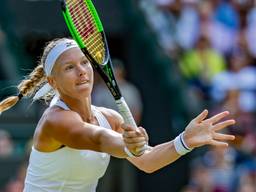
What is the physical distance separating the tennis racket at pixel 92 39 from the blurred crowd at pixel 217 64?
4163 millimetres

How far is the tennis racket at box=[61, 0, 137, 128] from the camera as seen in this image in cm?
462

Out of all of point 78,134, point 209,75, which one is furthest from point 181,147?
point 209,75

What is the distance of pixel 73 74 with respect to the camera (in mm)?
4961

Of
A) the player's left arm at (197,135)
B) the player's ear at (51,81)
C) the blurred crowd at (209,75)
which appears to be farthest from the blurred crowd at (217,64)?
the player's left arm at (197,135)

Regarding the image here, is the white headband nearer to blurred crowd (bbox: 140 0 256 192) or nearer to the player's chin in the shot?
the player's chin

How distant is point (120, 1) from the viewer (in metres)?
11.8

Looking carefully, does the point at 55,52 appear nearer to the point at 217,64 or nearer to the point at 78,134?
the point at 78,134

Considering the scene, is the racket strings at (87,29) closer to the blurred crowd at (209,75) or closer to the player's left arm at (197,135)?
the player's left arm at (197,135)

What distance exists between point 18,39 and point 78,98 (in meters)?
6.41

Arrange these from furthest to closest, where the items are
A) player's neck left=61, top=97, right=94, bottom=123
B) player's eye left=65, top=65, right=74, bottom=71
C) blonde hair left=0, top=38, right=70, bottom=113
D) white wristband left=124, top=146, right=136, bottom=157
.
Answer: blonde hair left=0, top=38, right=70, bottom=113 < player's neck left=61, top=97, right=94, bottom=123 < player's eye left=65, top=65, right=74, bottom=71 < white wristband left=124, top=146, right=136, bottom=157

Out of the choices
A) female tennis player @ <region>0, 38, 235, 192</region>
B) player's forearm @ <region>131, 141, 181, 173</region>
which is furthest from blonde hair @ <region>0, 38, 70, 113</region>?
player's forearm @ <region>131, 141, 181, 173</region>

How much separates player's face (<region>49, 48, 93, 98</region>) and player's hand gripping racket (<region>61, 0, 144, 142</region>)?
14cm

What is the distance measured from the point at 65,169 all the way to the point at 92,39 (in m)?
0.74

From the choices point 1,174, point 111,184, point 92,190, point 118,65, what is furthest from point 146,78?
point 92,190
